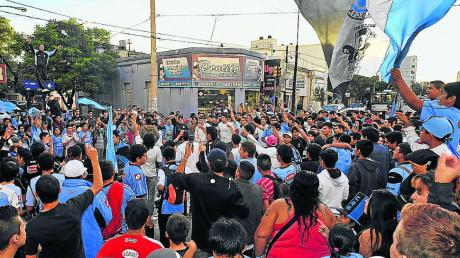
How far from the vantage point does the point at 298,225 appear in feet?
9.09

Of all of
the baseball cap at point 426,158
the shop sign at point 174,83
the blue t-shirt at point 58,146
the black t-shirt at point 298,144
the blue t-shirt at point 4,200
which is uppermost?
the shop sign at point 174,83

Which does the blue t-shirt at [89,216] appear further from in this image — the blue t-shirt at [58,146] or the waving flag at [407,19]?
the blue t-shirt at [58,146]

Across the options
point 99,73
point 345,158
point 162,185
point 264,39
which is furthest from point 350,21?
point 264,39

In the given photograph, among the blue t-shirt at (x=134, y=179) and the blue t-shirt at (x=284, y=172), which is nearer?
the blue t-shirt at (x=284, y=172)

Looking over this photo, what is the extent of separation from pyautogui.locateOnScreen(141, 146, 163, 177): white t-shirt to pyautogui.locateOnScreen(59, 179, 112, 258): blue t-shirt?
8.44 feet

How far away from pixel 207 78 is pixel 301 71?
1751cm

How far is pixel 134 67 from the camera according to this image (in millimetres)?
28703

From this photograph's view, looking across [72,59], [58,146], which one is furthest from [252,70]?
[58,146]

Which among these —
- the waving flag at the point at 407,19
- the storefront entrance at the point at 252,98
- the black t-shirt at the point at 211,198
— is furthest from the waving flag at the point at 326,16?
the storefront entrance at the point at 252,98

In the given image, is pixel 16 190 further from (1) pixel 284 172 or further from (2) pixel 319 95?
(2) pixel 319 95

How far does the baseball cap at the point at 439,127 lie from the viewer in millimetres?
3506

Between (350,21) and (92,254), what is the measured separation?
4691mm

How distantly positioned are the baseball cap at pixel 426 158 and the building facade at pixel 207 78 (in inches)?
814

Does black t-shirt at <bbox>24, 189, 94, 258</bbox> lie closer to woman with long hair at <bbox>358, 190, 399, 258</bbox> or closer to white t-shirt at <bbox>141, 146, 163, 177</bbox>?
woman with long hair at <bbox>358, 190, 399, 258</bbox>
